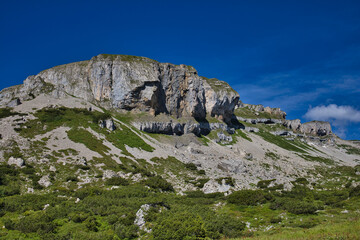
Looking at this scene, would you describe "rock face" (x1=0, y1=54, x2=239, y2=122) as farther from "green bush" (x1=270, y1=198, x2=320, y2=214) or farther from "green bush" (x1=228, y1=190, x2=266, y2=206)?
"green bush" (x1=270, y1=198, x2=320, y2=214)

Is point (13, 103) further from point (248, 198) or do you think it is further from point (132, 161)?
point (248, 198)

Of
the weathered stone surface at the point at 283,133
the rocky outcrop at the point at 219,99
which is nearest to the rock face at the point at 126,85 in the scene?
the rocky outcrop at the point at 219,99

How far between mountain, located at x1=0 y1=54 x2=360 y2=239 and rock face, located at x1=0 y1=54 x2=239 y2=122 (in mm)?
425

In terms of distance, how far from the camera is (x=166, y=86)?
3819 inches

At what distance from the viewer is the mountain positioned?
55.0 feet

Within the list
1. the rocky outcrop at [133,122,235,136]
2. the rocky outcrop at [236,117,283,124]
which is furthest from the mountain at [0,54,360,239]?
the rocky outcrop at [236,117,283,124]

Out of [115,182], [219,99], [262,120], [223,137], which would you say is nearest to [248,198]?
[115,182]

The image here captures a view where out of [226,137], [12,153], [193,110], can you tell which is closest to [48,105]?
[12,153]

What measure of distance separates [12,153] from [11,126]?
14582 mm

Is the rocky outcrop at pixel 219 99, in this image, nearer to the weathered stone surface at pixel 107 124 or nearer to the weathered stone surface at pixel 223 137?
the weathered stone surface at pixel 223 137

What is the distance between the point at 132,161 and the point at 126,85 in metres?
44.4

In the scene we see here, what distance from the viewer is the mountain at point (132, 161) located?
55.0 feet

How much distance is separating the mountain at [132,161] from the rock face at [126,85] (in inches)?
16.7

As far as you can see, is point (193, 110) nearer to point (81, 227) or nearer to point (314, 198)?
point (314, 198)
